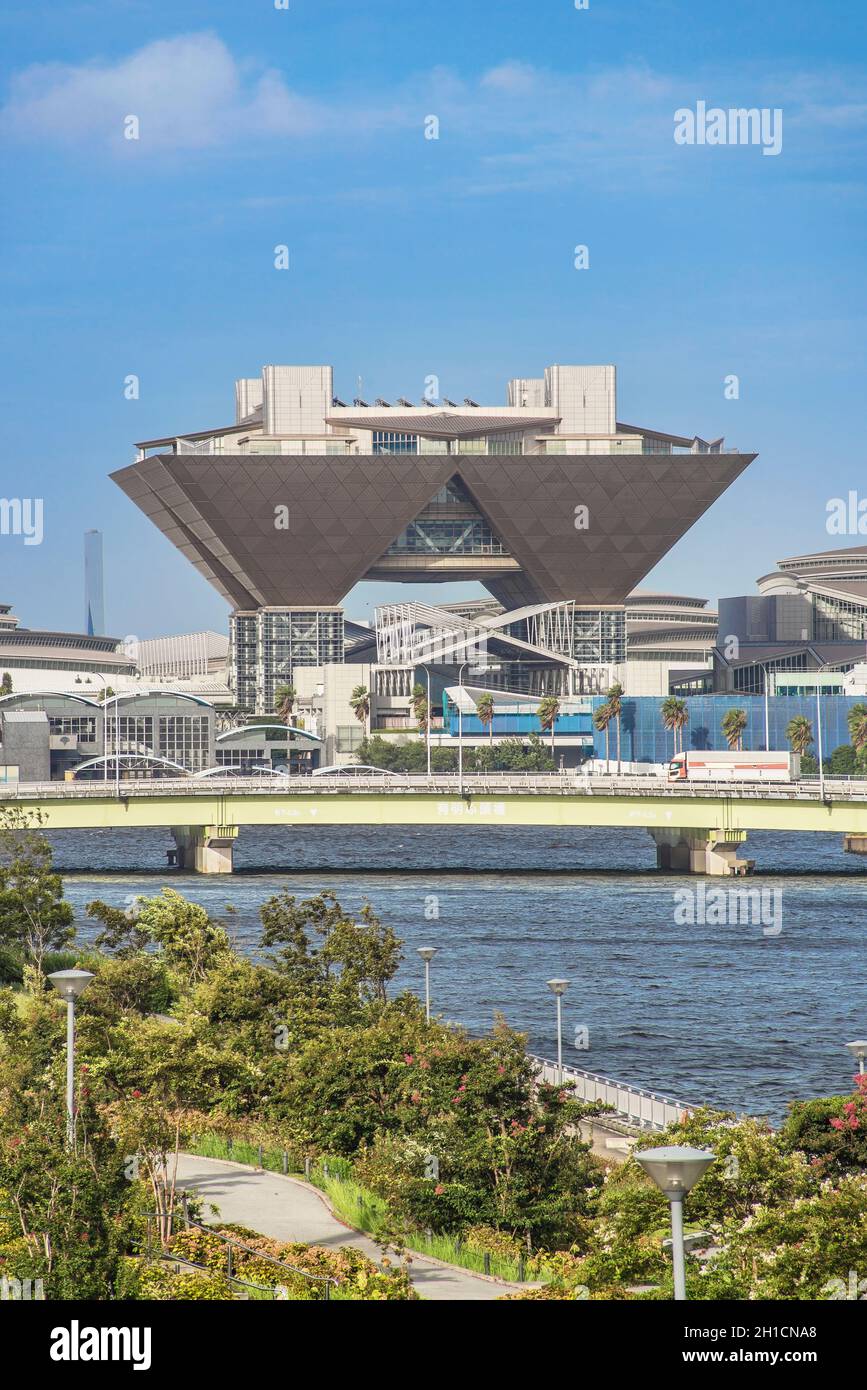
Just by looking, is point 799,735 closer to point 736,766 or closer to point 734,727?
point 734,727

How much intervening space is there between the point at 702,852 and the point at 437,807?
17.5 metres

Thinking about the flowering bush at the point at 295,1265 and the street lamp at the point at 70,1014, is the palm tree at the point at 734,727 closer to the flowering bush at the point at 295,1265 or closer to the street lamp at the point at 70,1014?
the flowering bush at the point at 295,1265

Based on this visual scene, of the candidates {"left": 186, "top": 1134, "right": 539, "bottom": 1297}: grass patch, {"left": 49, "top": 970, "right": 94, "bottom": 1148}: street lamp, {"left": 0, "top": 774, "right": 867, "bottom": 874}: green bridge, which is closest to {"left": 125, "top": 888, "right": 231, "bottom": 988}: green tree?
{"left": 186, "top": 1134, "right": 539, "bottom": 1297}: grass patch

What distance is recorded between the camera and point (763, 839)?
15700 centimetres

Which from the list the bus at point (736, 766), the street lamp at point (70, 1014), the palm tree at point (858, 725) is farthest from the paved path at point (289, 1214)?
the palm tree at point (858, 725)

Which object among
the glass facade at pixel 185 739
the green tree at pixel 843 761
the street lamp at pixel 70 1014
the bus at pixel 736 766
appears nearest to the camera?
the street lamp at pixel 70 1014

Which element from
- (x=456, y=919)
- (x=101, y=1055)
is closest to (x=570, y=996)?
(x=456, y=919)

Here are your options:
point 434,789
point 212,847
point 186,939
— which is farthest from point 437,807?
point 186,939

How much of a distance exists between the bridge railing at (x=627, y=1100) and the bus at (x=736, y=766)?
77051 mm

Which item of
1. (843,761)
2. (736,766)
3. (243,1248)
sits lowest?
(243,1248)

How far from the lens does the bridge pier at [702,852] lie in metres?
114

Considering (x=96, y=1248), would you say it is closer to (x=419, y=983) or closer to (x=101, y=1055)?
(x=101, y=1055)

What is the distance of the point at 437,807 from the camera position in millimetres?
116875
